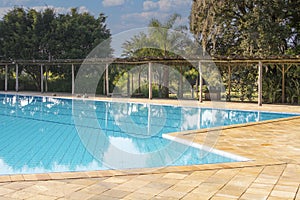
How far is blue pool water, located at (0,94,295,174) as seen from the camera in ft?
20.2

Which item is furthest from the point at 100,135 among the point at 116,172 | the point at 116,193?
the point at 116,193

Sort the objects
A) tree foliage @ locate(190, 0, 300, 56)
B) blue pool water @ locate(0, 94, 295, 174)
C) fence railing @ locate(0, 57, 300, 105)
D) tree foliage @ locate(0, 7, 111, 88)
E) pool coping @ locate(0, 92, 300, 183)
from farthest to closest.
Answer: tree foliage @ locate(0, 7, 111, 88) < tree foliage @ locate(190, 0, 300, 56) < fence railing @ locate(0, 57, 300, 105) < blue pool water @ locate(0, 94, 295, 174) < pool coping @ locate(0, 92, 300, 183)

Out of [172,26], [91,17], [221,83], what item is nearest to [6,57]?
[91,17]

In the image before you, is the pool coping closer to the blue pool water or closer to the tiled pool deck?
the tiled pool deck

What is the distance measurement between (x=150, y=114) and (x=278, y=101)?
6.92 meters

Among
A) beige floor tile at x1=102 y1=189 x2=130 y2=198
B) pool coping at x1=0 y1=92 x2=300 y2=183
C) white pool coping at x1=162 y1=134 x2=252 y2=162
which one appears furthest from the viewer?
white pool coping at x1=162 y1=134 x2=252 y2=162

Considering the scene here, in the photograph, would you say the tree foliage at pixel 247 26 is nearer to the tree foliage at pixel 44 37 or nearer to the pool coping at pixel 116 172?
the tree foliage at pixel 44 37

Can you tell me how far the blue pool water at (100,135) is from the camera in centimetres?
616

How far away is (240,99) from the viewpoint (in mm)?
18125

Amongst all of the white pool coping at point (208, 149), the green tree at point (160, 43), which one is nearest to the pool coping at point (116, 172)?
the white pool coping at point (208, 149)

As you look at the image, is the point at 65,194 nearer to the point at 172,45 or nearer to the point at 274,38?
the point at 274,38

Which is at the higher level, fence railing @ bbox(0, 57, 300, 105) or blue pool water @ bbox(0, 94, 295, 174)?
fence railing @ bbox(0, 57, 300, 105)

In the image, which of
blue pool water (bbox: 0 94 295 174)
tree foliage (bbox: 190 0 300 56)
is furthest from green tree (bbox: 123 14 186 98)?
blue pool water (bbox: 0 94 295 174)

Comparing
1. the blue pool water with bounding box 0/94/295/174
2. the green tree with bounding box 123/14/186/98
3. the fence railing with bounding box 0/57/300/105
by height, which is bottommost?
the blue pool water with bounding box 0/94/295/174
